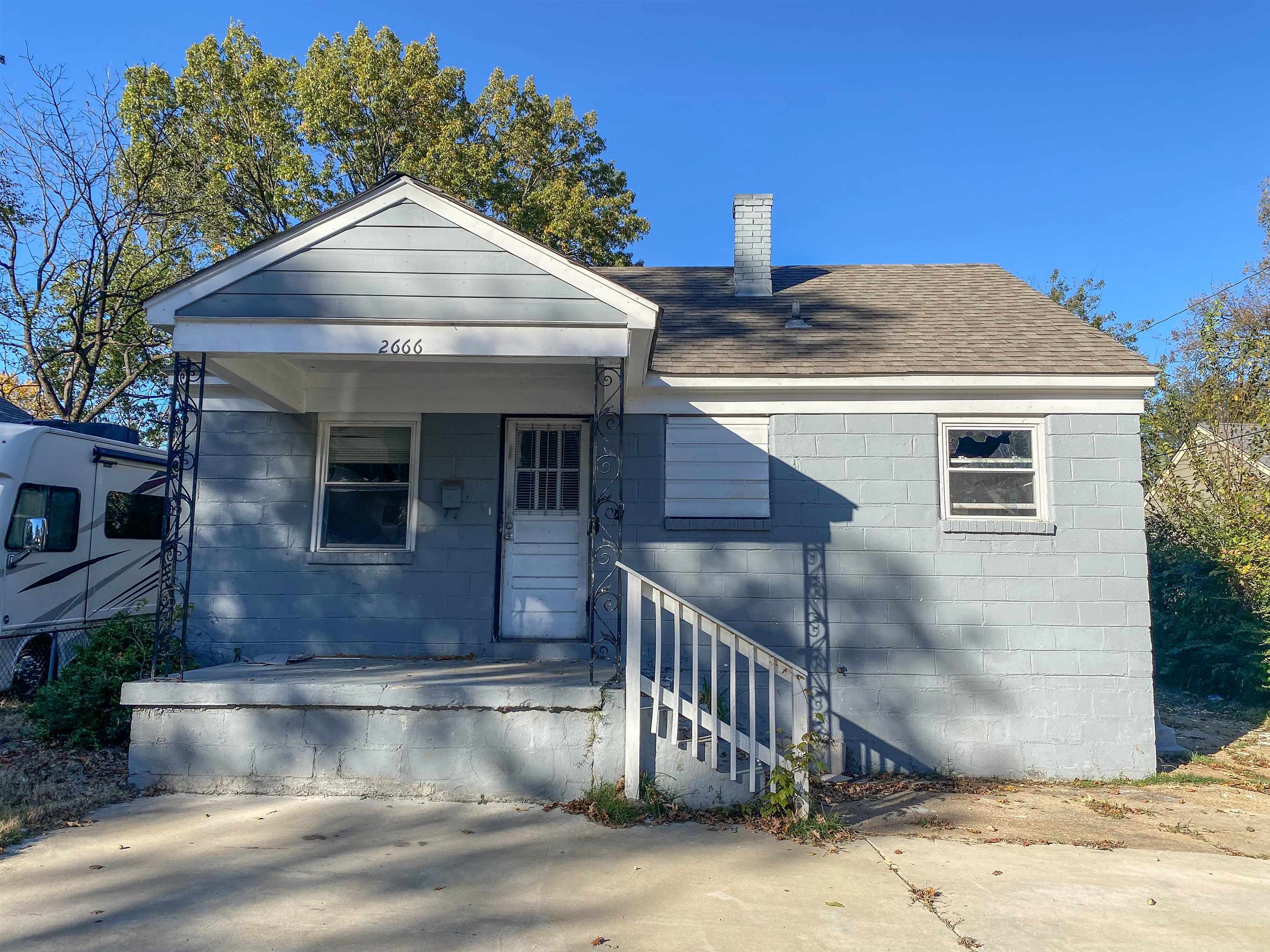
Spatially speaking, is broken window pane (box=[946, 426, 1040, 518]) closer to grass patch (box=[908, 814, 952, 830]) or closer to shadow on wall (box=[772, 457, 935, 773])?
shadow on wall (box=[772, 457, 935, 773])

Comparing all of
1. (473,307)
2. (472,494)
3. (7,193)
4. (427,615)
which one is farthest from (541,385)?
(7,193)

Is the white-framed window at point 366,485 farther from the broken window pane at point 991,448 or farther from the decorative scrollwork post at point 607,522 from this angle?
the broken window pane at point 991,448

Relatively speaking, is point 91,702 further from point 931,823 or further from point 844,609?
point 931,823

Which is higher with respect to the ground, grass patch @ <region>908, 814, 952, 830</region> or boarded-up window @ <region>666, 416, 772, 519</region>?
boarded-up window @ <region>666, 416, 772, 519</region>

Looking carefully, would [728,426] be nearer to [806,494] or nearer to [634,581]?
[806,494]

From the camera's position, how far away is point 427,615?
23.6 ft

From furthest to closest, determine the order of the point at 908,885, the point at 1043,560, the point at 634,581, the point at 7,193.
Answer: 1. the point at 7,193
2. the point at 1043,560
3. the point at 634,581
4. the point at 908,885

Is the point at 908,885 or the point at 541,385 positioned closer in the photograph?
the point at 908,885

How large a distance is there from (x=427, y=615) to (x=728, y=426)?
10.1 ft

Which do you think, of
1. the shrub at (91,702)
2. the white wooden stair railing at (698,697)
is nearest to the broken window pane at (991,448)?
the white wooden stair railing at (698,697)

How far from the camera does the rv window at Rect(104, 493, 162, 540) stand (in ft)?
31.3

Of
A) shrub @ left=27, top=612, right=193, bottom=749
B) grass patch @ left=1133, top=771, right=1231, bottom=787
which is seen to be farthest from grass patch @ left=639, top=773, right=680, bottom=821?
grass patch @ left=1133, top=771, right=1231, bottom=787

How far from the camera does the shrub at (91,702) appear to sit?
6.21 meters

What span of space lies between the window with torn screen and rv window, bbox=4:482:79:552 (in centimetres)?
488
